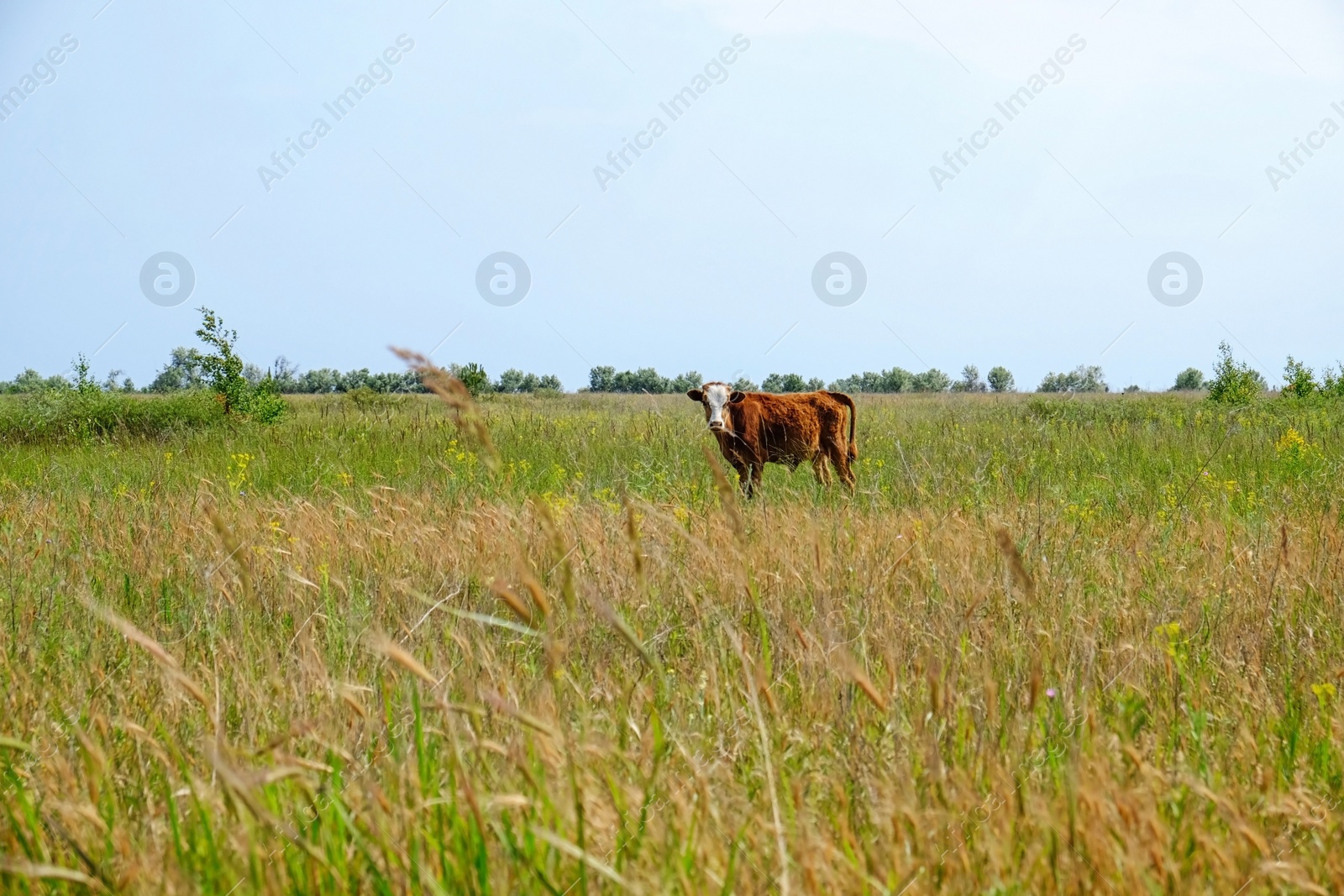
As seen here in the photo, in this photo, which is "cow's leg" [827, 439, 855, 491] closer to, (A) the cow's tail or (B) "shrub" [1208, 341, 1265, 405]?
(A) the cow's tail

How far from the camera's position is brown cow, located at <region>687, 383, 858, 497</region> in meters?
8.92

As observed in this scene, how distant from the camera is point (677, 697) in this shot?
→ 96.0 inches

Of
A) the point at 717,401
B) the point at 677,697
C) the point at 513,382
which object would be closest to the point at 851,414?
the point at 717,401

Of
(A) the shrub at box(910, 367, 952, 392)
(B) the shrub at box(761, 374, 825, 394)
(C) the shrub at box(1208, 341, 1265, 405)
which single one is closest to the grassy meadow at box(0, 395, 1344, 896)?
(C) the shrub at box(1208, 341, 1265, 405)

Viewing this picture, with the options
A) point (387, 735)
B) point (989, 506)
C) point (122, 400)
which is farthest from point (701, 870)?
point (122, 400)

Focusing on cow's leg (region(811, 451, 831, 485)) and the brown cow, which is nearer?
the brown cow

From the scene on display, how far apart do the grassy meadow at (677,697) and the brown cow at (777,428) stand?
8.30 feet

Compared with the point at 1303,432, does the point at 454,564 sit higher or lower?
lower

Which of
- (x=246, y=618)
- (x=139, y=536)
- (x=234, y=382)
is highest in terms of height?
(x=234, y=382)

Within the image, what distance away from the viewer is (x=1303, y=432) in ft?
35.0

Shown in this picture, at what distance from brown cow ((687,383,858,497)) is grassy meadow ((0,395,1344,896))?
253 centimetres

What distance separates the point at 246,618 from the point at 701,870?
8.82ft

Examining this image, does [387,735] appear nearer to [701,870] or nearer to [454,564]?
[701,870]

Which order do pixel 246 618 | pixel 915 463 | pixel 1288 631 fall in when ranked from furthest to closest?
pixel 915 463 < pixel 246 618 < pixel 1288 631
